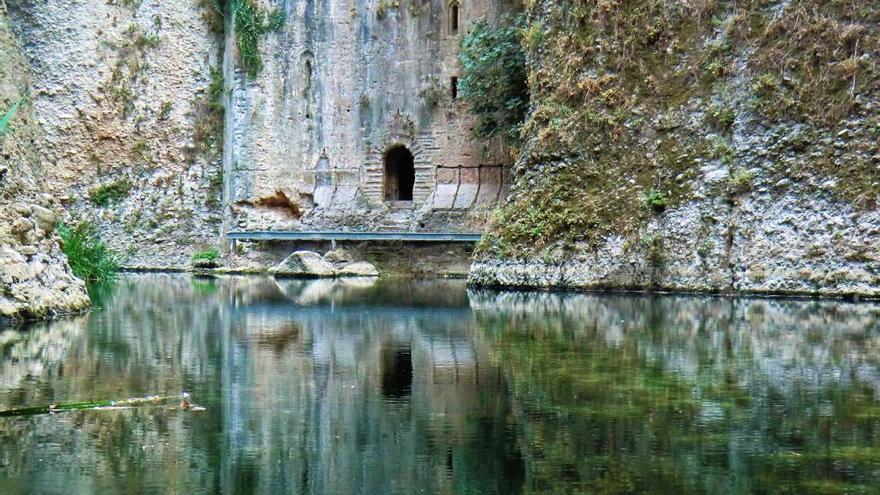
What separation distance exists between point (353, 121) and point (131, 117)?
737cm

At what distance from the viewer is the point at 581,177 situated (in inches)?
979

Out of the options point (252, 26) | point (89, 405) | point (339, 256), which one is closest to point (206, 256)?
point (339, 256)

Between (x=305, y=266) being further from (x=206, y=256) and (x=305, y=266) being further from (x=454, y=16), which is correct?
(x=454, y=16)

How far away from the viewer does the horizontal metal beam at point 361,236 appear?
105 feet

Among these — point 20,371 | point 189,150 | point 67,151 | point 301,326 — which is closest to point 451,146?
point 189,150

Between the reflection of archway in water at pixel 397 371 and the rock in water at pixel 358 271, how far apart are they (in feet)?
60.5

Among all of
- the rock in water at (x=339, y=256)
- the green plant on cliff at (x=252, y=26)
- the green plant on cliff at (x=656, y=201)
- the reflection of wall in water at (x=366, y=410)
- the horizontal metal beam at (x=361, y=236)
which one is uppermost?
the green plant on cliff at (x=252, y=26)

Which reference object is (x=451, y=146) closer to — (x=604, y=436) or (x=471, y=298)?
(x=471, y=298)

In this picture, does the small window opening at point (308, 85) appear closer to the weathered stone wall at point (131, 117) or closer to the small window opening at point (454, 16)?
the weathered stone wall at point (131, 117)

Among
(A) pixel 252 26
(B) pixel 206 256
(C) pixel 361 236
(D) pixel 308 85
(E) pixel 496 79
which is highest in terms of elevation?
(A) pixel 252 26

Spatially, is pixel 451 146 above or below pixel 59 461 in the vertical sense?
above

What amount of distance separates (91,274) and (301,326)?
34.5ft

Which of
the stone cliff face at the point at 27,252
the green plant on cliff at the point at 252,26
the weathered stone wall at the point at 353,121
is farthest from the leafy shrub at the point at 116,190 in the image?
the stone cliff face at the point at 27,252

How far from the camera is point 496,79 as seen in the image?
3159 centimetres
